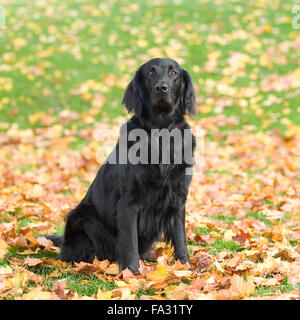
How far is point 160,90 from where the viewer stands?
11.9ft

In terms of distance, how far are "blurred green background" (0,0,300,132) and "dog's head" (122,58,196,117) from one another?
547cm

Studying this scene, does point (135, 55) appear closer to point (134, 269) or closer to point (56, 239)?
point (56, 239)

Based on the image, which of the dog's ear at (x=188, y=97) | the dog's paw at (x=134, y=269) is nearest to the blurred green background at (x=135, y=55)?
the dog's ear at (x=188, y=97)

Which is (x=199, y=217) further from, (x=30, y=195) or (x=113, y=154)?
(x=30, y=195)

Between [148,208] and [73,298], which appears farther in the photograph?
Result: [148,208]

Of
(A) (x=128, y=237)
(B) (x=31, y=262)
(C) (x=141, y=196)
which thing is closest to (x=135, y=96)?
(C) (x=141, y=196)

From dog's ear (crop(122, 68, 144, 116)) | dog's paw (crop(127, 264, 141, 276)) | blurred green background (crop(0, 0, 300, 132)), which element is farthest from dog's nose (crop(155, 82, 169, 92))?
blurred green background (crop(0, 0, 300, 132))

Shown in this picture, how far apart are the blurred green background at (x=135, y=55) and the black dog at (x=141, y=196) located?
5.65 m

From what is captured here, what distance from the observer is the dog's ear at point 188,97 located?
12.7 feet

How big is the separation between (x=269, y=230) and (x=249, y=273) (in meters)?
1.15

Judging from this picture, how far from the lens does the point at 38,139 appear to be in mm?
9172

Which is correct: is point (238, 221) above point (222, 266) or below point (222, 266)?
above

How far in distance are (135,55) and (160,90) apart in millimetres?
9333

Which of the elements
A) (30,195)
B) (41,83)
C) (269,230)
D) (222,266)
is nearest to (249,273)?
(222,266)
